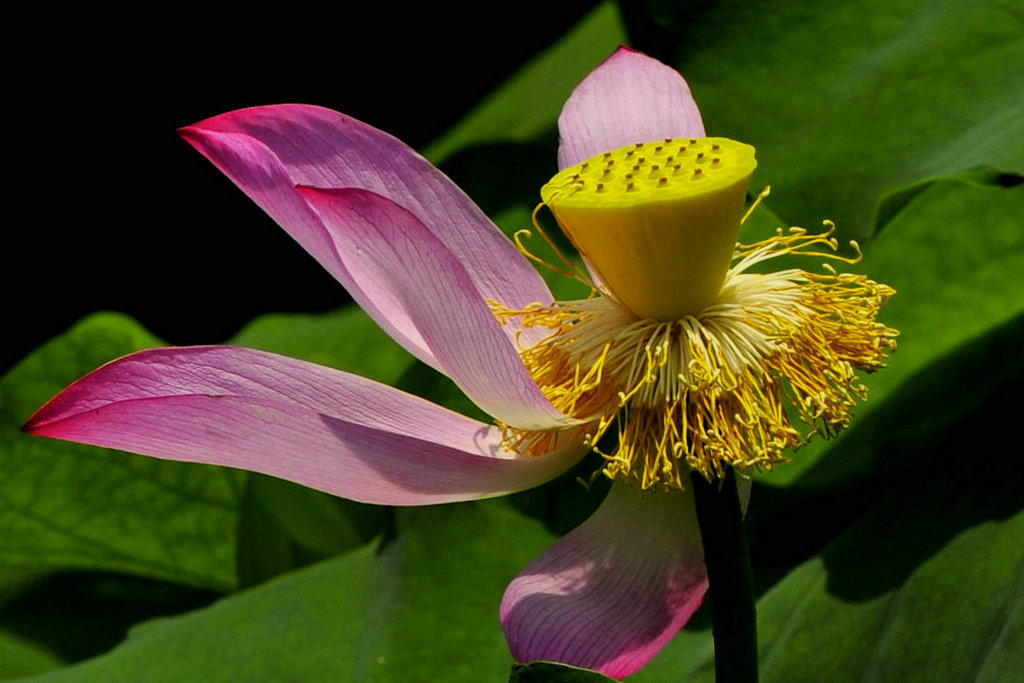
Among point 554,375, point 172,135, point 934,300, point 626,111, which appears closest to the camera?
point 554,375

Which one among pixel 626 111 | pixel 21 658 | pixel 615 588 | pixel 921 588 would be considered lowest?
pixel 21 658

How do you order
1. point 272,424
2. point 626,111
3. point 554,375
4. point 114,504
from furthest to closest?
1. point 114,504
2. point 626,111
3. point 554,375
4. point 272,424

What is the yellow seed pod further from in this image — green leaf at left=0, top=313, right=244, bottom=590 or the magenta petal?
green leaf at left=0, top=313, right=244, bottom=590

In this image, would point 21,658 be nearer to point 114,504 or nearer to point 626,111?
point 114,504

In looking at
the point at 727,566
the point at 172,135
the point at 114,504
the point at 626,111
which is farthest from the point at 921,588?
the point at 172,135

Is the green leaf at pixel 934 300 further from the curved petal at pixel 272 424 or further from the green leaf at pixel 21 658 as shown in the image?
the green leaf at pixel 21 658

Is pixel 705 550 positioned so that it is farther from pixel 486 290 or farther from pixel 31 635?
pixel 31 635

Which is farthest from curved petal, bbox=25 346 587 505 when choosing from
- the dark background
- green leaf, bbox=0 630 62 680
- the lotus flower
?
the dark background
